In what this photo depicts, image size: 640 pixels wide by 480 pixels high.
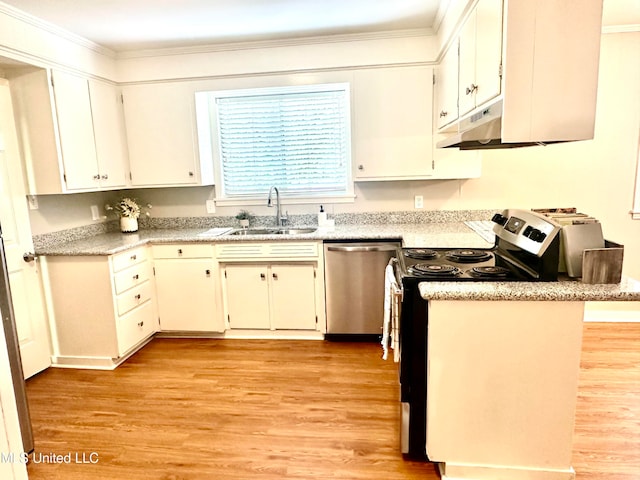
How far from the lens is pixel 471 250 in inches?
93.6

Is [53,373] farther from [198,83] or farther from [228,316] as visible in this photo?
[198,83]

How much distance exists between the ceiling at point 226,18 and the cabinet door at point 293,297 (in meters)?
1.81

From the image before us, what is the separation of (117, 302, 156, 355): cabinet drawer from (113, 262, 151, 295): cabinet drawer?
0.67ft

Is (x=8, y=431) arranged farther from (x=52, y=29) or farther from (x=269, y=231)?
(x=52, y=29)

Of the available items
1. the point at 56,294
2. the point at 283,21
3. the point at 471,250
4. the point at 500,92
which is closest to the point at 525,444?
the point at 471,250

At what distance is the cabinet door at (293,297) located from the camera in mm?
3303

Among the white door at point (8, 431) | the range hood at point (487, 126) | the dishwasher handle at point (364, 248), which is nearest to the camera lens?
the white door at point (8, 431)

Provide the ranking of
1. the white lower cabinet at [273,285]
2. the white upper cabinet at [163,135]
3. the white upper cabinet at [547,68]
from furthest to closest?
1. the white upper cabinet at [163,135]
2. the white lower cabinet at [273,285]
3. the white upper cabinet at [547,68]

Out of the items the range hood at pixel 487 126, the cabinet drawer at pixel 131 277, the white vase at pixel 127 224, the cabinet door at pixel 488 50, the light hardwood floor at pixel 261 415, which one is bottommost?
the light hardwood floor at pixel 261 415

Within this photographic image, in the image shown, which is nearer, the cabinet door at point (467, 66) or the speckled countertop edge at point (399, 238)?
the speckled countertop edge at point (399, 238)

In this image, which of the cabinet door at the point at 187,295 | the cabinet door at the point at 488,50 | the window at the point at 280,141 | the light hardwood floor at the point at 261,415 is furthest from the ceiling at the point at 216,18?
the light hardwood floor at the point at 261,415

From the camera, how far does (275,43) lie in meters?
3.31

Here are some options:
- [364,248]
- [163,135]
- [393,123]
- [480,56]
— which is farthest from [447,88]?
[163,135]

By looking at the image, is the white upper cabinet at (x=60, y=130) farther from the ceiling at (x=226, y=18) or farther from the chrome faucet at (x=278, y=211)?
the chrome faucet at (x=278, y=211)
